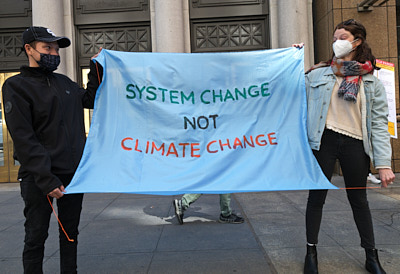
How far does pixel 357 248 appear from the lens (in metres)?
3.58

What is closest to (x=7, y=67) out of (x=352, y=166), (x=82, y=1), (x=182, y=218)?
(x=82, y=1)

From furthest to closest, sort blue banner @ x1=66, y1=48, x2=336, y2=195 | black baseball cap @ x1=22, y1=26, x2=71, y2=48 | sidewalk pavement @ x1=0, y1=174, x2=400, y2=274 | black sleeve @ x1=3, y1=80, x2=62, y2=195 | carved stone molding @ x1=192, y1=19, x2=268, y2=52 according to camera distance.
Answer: carved stone molding @ x1=192, y1=19, x2=268, y2=52
sidewalk pavement @ x1=0, y1=174, x2=400, y2=274
blue banner @ x1=66, y1=48, x2=336, y2=195
black baseball cap @ x1=22, y1=26, x2=71, y2=48
black sleeve @ x1=3, y1=80, x2=62, y2=195

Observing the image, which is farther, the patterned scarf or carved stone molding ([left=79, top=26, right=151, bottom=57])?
carved stone molding ([left=79, top=26, right=151, bottom=57])

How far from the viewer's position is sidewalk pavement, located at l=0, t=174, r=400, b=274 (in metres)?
3.31

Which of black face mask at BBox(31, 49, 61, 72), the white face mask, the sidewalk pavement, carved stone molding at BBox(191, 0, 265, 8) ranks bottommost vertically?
the sidewalk pavement

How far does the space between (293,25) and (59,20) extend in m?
5.89

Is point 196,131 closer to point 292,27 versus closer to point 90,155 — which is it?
point 90,155

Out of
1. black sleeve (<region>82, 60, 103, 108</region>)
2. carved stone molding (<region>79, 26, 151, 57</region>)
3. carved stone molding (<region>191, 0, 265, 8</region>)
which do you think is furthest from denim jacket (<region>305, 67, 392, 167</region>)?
carved stone molding (<region>79, 26, 151, 57</region>)

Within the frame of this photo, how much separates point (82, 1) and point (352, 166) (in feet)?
27.1

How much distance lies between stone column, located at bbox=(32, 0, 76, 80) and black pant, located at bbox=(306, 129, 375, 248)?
720 cm

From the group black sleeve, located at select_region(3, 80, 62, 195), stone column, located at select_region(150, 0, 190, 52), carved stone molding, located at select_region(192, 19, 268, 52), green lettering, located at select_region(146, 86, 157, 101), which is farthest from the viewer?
carved stone molding, located at select_region(192, 19, 268, 52)

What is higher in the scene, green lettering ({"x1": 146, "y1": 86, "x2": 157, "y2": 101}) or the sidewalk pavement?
green lettering ({"x1": 146, "y1": 86, "x2": 157, "y2": 101})

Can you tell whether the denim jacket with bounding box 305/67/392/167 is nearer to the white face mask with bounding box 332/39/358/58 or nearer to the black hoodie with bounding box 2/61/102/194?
the white face mask with bounding box 332/39/358/58

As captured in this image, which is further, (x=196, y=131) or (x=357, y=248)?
(x=357, y=248)
